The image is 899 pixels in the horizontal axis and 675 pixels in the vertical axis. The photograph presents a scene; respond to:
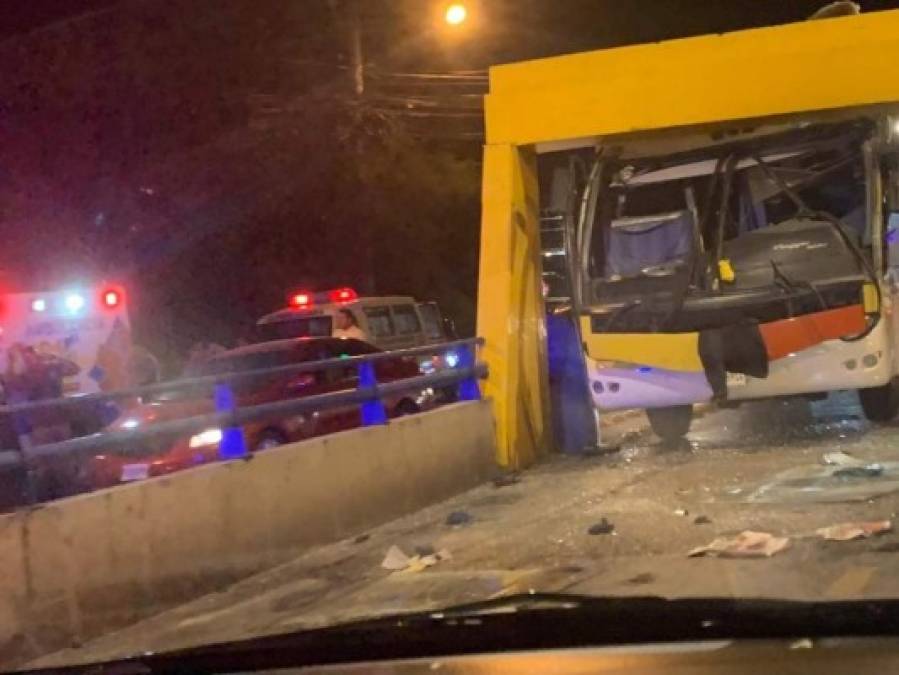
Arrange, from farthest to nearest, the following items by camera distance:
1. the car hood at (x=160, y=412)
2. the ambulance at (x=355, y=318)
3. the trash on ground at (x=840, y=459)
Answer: the ambulance at (x=355, y=318)
the car hood at (x=160, y=412)
the trash on ground at (x=840, y=459)

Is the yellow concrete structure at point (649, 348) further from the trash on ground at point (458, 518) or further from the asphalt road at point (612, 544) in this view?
the trash on ground at point (458, 518)

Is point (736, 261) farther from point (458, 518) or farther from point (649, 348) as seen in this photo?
point (458, 518)

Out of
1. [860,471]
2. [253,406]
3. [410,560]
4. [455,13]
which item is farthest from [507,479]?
[455,13]

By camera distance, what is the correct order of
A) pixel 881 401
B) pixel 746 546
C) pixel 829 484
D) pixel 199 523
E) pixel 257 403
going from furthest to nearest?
pixel 257 403
pixel 881 401
pixel 829 484
pixel 199 523
pixel 746 546

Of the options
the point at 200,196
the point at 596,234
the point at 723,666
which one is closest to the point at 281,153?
the point at 200,196

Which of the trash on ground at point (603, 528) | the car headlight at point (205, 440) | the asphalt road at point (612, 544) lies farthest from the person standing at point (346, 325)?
the trash on ground at point (603, 528)

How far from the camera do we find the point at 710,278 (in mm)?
12633

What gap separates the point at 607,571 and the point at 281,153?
21.7 metres

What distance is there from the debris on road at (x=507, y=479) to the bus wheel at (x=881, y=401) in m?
3.50

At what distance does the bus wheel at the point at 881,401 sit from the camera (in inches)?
503

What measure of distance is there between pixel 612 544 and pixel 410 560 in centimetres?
125

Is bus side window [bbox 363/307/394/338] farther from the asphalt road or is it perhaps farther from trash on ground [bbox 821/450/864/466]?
trash on ground [bbox 821/450/864/466]

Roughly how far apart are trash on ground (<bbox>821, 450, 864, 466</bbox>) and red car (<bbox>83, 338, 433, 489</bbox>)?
3.57 meters

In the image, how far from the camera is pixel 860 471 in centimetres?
989
